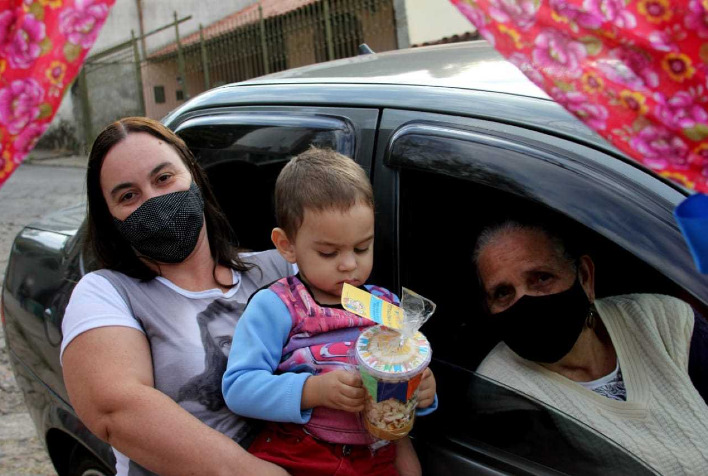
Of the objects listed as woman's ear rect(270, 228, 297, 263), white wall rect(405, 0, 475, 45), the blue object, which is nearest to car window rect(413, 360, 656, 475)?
woman's ear rect(270, 228, 297, 263)

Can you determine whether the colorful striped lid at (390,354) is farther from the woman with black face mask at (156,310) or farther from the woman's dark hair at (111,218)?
the woman's dark hair at (111,218)

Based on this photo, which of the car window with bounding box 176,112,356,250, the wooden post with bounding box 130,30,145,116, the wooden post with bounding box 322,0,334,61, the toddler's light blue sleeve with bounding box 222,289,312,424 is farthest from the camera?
the wooden post with bounding box 130,30,145,116

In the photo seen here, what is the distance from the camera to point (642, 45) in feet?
2.92

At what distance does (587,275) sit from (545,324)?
190 millimetres

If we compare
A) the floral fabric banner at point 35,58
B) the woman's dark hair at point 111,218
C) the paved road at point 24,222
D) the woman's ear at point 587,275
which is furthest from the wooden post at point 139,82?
the floral fabric banner at point 35,58

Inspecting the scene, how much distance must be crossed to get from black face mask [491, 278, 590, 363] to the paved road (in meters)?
1.32

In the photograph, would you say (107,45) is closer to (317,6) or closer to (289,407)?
(317,6)

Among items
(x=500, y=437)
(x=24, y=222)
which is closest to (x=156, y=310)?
(x=500, y=437)

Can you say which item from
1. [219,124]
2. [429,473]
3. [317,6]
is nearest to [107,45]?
[317,6]

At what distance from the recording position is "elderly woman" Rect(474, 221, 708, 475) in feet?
4.42

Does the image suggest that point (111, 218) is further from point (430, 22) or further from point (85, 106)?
point (85, 106)

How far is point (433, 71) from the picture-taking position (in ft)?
6.56

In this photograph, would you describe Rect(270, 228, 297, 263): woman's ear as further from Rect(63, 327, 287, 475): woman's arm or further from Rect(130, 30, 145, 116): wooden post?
Rect(130, 30, 145, 116): wooden post

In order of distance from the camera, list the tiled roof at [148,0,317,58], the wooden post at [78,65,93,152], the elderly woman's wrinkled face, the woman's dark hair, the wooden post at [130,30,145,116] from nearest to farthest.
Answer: the elderly woman's wrinkled face
the woman's dark hair
the tiled roof at [148,0,317,58]
the wooden post at [130,30,145,116]
the wooden post at [78,65,93,152]
